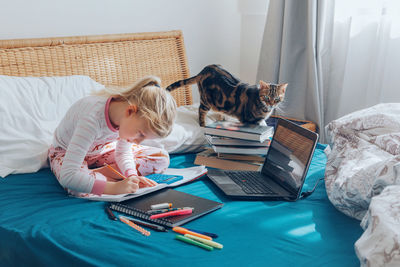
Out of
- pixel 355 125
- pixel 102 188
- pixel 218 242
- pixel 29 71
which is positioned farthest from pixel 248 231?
pixel 29 71

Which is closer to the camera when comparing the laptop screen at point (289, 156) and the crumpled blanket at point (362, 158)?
the crumpled blanket at point (362, 158)

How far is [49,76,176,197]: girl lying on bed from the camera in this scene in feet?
4.18

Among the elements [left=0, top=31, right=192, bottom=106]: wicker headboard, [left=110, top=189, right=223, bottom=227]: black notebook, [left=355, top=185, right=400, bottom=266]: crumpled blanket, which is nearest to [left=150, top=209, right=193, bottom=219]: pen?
[left=110, top=189, right=223, bottom=227]: black notebook

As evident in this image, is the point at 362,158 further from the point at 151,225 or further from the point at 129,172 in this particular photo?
the point at 129,172

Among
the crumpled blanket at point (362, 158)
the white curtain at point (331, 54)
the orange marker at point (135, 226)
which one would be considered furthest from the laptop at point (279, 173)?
the white curtain at point (331, 54)

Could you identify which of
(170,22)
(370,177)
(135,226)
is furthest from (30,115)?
(370,177)

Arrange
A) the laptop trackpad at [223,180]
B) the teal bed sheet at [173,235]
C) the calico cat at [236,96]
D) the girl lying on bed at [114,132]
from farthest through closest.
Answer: the calico cat at [236,96]
the laptop trackpad at [223,180]
the girl lying on bed at [114,132]
the teal bed sheet at [173,235]

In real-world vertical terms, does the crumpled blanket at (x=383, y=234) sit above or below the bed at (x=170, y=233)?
above

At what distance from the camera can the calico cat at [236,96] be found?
1.73 metres

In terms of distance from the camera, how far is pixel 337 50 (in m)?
2.48

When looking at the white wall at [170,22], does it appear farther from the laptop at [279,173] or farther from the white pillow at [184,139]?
the laptop at [279,173]

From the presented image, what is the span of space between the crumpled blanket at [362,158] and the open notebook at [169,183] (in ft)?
1.52

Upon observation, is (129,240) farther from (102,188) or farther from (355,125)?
(355,125)

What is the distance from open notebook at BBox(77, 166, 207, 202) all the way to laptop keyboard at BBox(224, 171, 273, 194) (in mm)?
114
